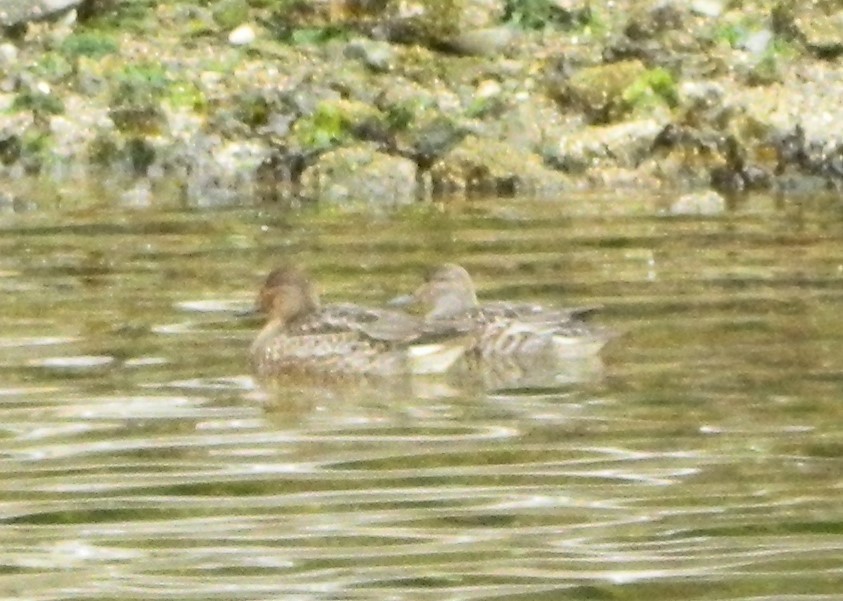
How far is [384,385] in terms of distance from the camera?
386 inches

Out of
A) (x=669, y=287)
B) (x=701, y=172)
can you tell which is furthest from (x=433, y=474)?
(x=701, y=172)

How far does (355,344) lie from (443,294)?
100cm

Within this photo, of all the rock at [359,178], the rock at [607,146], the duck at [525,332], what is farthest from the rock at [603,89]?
the duck at [525,332]

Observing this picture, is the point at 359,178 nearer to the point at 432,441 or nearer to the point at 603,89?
the point at 603,89

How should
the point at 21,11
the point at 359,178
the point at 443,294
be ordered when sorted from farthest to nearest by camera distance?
1. the point at 21,11
2. the point at 359,178
3. the point at 443,294

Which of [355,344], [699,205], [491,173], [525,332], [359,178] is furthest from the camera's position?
[491,173]

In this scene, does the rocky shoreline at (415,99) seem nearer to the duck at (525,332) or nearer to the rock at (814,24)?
the rock at (814,24)

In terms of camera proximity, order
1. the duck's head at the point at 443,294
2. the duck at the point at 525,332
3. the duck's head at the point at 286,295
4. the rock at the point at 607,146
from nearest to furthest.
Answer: the duck at the point at 525,332
the duck's head at the point at 286,295
the duck's head at the point at 443,294
the rock at the point at 607,146

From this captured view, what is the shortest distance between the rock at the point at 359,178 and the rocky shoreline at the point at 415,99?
2 centimetres

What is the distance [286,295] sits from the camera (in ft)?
35.2

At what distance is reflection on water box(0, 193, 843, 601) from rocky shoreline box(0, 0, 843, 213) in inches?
143

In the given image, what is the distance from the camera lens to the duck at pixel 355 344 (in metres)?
9.98

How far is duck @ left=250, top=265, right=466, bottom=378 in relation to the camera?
32.7ft

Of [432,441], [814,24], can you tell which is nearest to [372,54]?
[814,24]
